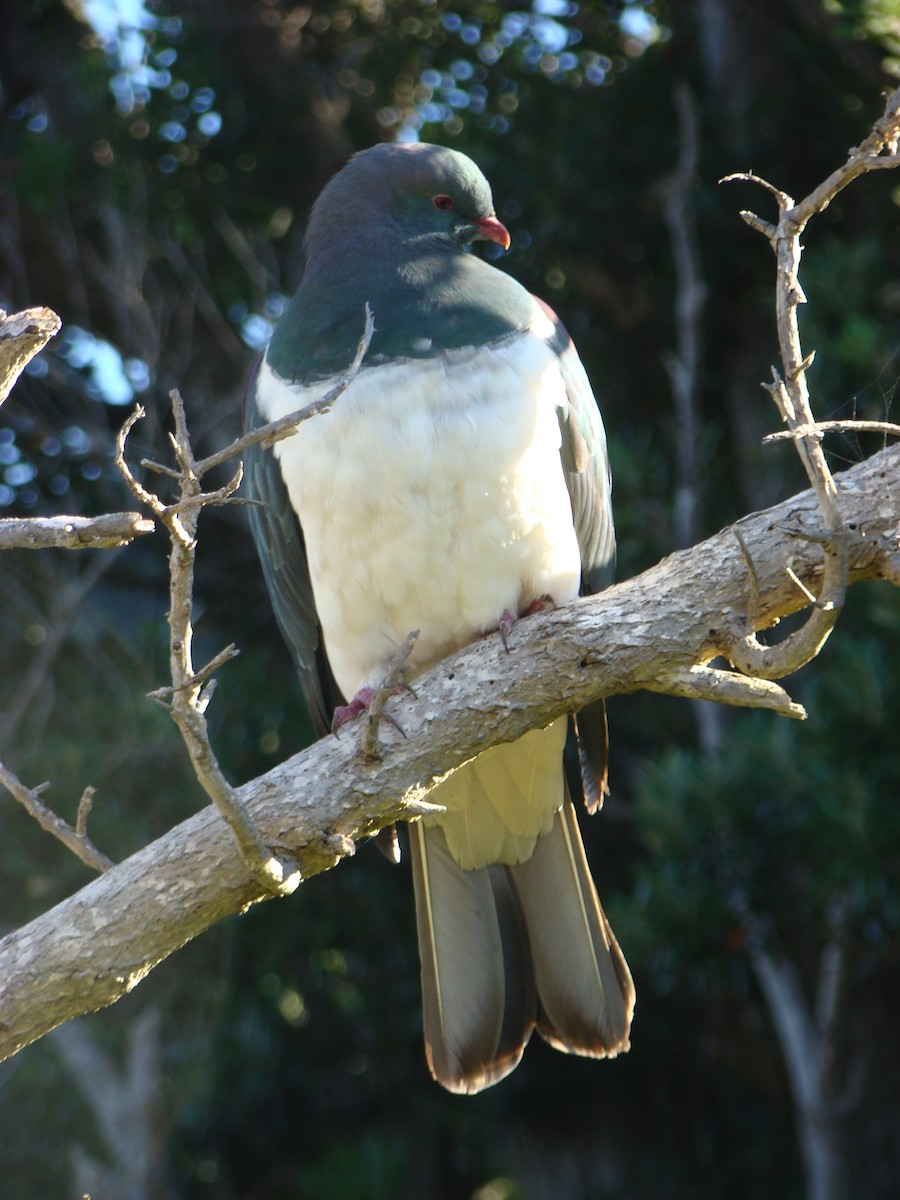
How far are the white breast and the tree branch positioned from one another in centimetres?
36

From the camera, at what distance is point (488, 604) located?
266 centimetres

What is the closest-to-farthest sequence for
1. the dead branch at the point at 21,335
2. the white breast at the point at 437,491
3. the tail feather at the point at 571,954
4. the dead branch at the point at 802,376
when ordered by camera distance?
1. the dead branch at the point at 21,335
2. the dead branch at the point at 802,376
3. the white breast at the point at 437,491
4. the tail feather at the point at 571,954

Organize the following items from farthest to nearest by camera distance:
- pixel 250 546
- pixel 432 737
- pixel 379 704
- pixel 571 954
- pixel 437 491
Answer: pixel 250 546
pixel 571 954
pixel 437 491
pixel 432 737
pixel 379 704

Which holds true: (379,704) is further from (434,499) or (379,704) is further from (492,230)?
(492,230)

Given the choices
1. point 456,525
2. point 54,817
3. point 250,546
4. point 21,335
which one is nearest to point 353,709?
point 456,525

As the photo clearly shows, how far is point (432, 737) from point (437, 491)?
521mm

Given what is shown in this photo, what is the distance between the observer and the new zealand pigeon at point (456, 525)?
2.59 m

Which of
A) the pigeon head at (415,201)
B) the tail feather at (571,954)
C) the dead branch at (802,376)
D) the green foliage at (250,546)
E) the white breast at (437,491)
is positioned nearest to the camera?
the dead branch at (802,376)

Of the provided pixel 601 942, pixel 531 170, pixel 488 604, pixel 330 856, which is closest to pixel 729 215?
pixel 531 170

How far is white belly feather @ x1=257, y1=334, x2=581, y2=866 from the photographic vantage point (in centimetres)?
256

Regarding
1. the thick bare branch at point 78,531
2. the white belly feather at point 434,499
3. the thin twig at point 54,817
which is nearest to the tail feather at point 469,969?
the white belly feather at point 434,499

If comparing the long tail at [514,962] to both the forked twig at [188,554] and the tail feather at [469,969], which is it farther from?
the forked twig at [188,554]

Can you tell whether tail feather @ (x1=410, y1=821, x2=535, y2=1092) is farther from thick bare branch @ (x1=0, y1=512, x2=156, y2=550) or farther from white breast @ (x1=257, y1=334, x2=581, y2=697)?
thick bare branch @ (x1=0, y1=512, x2=156, y2=550)

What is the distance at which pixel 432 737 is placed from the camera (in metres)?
2.26
